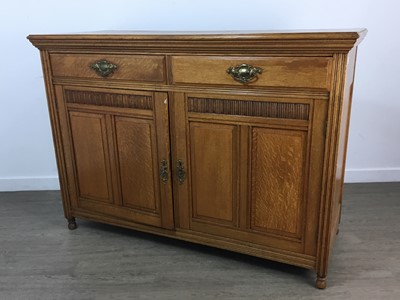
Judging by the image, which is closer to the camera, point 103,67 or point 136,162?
point 103,67

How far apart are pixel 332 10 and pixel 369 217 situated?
1.05 m

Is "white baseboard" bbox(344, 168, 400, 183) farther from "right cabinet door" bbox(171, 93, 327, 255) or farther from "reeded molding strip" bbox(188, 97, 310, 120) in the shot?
"reeded molding strip" bbox(188, 97, 310, 120)

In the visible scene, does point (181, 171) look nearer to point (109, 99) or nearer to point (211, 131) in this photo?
point (211, 131)

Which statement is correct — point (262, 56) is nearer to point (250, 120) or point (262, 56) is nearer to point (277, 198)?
point (250, 120)

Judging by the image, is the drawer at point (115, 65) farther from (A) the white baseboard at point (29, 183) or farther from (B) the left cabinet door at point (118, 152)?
(A) the white baseboard at point (29, 183)

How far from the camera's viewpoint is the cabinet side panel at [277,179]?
1388 mm

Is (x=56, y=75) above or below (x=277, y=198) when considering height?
above

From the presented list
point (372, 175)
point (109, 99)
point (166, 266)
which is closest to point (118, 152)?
point (109, 99)

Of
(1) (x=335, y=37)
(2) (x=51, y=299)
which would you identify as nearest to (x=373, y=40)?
(1) (x=335, y=37)

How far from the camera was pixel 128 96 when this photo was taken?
1587 mm

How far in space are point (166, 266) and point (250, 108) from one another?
74cm

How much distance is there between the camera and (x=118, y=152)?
5.56 feet

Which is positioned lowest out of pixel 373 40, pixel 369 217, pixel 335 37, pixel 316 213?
pixel 369 217

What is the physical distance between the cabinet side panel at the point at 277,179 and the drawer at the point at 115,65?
44 centimetres
